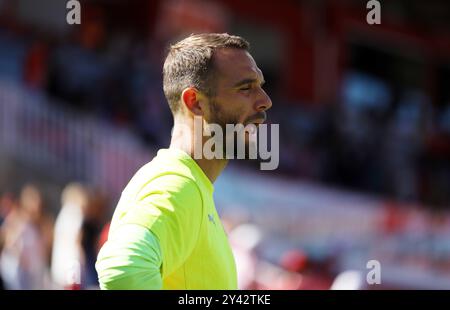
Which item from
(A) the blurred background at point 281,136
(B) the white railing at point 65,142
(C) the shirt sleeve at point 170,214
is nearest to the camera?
(C) the shirt sleeve at point 170,214

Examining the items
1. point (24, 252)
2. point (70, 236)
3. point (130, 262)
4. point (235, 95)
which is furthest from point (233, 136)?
point (24, 252)

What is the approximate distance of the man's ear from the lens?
2.82 meters

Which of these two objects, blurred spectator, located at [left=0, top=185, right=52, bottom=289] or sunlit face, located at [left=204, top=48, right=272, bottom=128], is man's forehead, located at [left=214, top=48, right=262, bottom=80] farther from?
blurred spectator, located at [left=0, top=185, right=52, bottom=289]

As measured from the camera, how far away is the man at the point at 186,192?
7.45ft

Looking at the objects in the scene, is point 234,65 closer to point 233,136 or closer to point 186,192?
point 233,136

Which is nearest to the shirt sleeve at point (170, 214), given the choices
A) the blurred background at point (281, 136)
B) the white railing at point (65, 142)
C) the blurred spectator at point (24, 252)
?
the blurred background at point (281, 136)

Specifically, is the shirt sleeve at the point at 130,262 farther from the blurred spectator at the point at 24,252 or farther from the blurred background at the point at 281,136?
the blurred spectator at the point at 24,252

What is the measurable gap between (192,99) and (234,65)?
156mm

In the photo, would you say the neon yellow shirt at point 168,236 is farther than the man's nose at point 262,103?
No

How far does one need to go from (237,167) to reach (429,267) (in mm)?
4593

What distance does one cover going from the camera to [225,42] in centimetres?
285

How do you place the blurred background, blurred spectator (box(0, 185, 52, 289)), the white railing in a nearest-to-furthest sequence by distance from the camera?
blurred spectator (box(0, 185, 52, 289)), the blurred background, the white railing

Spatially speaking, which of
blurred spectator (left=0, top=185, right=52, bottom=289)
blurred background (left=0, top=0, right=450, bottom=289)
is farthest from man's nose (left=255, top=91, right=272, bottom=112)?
blurred spectator (left=0, top=185, right=52, bottom=289)

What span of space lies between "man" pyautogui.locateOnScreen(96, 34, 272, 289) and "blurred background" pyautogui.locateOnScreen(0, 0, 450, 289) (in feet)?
9.26
